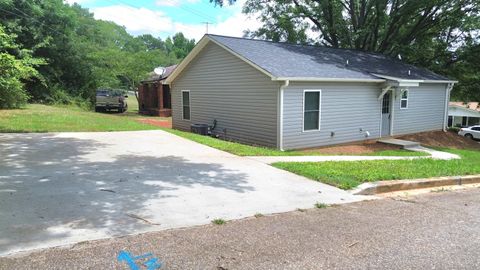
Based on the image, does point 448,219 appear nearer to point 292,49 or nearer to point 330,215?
point 330,215

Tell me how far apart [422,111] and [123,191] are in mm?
16498

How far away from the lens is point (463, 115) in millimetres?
51500

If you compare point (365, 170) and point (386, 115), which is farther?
point (386, 115)

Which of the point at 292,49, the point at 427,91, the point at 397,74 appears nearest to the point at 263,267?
the point at 292,49

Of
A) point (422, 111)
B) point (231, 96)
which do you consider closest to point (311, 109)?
point (231, 96)

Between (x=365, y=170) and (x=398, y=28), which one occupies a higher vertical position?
(x=398, y=28)

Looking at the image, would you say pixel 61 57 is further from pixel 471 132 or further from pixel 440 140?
pixel 471 132

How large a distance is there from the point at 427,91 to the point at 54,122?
17018mm

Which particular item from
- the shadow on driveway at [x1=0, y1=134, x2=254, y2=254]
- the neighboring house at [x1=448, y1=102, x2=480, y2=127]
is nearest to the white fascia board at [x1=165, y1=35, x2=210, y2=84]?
the shadow on driveway at [x1=0, y1=134, x2=254, y2=254]

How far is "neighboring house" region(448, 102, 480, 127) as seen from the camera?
5038 cm

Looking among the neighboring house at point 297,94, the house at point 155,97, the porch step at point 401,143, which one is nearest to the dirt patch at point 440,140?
the neighboring house at point 297,94

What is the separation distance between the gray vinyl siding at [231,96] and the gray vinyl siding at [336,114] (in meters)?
0.58

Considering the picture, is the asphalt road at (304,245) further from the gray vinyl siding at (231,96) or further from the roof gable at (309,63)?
the gray vinyl siding at (231,96)

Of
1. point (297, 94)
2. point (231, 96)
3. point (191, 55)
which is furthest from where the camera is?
point (191, 55)
